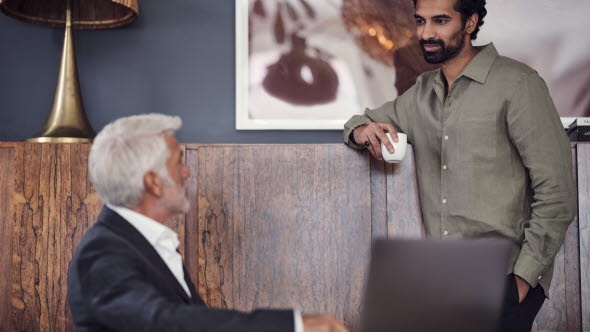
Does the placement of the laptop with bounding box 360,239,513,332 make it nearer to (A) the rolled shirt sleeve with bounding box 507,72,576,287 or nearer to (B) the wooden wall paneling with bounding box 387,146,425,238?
(A) the rolled shirt sleeve with bounding box 507,72,576,287

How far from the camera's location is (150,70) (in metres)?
2.71

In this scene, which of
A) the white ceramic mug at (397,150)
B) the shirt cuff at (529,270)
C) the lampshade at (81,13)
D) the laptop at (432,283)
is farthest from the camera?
the lampshade at (81,13)

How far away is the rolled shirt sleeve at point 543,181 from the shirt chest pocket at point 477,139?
0.07 metres

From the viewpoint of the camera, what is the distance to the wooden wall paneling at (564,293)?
6.33ft

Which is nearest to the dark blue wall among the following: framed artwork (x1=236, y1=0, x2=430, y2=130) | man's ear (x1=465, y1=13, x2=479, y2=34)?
framed artwork (x1=236, y1=0, x2=430, y2=130)

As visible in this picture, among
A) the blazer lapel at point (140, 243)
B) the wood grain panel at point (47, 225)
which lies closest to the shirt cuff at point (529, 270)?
the blazer lapel at point (140, 243)

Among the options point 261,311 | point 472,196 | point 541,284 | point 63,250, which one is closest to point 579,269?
point 541,284

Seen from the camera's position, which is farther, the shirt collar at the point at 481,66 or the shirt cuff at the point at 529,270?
the shirt collar at the point at 481,66

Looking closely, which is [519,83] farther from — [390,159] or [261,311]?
[261,311]

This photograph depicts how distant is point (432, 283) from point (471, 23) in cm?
120

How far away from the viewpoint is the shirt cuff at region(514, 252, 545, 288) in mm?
1750

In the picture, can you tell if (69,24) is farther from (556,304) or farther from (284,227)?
(556,304)

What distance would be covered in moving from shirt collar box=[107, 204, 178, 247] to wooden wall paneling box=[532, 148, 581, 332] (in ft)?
3.91

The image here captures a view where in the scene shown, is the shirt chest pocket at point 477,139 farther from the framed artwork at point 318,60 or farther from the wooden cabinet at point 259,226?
the framed artwork at point 318,60
